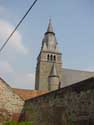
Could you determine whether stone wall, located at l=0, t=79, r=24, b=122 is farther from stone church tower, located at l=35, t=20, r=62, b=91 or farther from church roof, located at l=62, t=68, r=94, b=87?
church roof, located at l=62, t=68, r=94, b=87

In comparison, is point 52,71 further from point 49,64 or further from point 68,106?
point 68,106

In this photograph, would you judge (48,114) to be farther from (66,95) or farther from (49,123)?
(66,95)

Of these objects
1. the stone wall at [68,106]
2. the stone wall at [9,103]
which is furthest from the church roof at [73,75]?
the stone wall at [68,106]

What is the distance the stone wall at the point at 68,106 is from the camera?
9.16 m

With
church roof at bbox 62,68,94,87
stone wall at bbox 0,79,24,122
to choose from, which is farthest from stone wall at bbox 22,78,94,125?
church roof at bbox 62,68,94,87

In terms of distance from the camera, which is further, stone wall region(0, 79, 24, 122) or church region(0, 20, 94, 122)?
church region(0, 20, 94, 122)

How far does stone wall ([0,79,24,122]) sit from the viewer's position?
59.2ft

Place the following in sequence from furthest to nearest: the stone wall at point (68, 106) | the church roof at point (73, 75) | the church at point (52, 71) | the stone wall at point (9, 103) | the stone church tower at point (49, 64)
Answer: the church roof at point (73, 75)
the stone church tower at point (49, 64)
the church at point (52, 71)
the stone wall at point (9, 103)
the stone wall at point (68, 106)

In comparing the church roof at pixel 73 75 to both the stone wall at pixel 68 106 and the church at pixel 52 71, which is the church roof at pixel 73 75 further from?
the stone wall at pixel 68 106

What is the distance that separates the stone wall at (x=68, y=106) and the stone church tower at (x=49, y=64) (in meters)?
31.8

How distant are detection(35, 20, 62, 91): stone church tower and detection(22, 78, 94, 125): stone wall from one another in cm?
3184

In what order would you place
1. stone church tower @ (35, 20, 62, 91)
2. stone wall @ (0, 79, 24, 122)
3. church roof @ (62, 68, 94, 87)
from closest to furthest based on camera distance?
stone wall @ (0, 79, 24, 122) → stone church tower @ (35, 20, 62, 91) → church roof @ (62, 68, 94, 87)

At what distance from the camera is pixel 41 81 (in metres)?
48.5

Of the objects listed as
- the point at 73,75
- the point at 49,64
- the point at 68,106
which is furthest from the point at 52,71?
the point at 68,106
